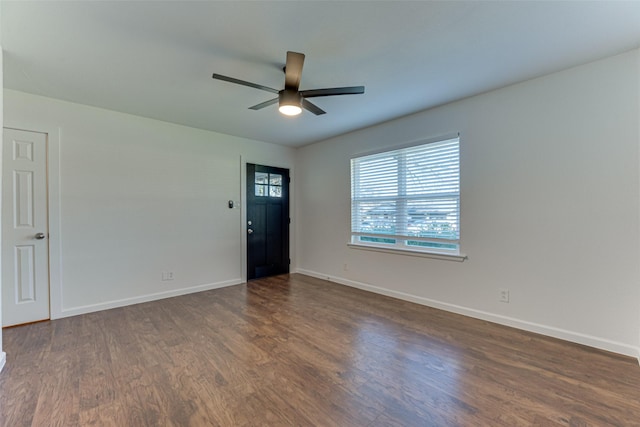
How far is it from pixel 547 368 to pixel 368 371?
138cm

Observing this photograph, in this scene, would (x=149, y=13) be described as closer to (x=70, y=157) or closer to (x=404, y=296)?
(x=70, y=157)

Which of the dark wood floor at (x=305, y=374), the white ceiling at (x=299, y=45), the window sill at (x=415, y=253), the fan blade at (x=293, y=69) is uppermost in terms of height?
the white ceiling at (x=299, y=45)

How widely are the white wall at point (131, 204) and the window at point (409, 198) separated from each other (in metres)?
2.09

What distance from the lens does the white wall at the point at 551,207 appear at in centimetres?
233

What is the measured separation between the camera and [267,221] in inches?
203

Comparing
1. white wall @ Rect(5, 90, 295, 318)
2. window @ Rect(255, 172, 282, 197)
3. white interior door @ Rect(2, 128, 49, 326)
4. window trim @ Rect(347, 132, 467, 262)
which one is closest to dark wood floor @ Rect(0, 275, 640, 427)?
white interior door @ Rect(2, 128, 49, 326)

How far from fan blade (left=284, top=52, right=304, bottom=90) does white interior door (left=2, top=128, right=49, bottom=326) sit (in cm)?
300

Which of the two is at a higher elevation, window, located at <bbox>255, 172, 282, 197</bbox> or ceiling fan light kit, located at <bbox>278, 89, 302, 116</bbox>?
ceiling fan light kit, located at <bbox>278, 89, 302, 116</bbox>

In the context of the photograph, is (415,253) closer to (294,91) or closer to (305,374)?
(305,374)

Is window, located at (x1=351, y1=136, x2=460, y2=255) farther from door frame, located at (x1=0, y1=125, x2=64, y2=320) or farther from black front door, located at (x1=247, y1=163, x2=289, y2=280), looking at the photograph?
door frame, located at (x1=0, y1=125, x2=64, y2=320)

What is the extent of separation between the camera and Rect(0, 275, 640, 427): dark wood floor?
166cm

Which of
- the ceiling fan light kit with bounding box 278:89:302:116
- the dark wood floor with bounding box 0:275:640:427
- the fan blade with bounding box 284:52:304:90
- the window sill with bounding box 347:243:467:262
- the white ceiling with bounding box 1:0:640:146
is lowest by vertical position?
the dark wood floor with bounding box 0:275:640:427

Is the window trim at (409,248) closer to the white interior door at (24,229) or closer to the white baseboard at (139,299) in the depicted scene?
the white baseboard at (139,299)

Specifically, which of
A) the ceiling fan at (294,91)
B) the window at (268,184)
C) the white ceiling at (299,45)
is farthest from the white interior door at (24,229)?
the window at (268,184)
